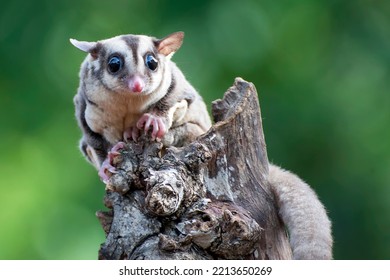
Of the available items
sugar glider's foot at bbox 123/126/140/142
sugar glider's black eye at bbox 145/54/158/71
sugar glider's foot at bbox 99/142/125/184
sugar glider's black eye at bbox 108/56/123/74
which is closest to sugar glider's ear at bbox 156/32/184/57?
sugar glider's black eye at bbox 145/54/158/71

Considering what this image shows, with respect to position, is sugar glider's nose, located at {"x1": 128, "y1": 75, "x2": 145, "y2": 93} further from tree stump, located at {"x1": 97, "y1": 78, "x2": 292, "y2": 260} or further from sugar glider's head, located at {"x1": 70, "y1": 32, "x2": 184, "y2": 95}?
tree stump, located at {"x1": 97, "y1": 78, "x2": 292, "y2": 260}

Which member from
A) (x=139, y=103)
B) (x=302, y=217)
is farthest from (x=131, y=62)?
(x=302, y=217)

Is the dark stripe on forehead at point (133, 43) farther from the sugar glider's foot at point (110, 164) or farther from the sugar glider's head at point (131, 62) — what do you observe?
the sugar glider's foot at point (110, 164)

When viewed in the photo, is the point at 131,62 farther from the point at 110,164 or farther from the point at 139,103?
the point at 110,164

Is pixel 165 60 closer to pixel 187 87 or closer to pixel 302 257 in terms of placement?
pixel 187 87

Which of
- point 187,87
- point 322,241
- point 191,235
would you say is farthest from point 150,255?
point 187,87

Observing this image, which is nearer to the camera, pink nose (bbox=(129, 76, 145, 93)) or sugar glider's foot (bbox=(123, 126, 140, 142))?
pink nose (bbox=(129, 76, 145, 93))
